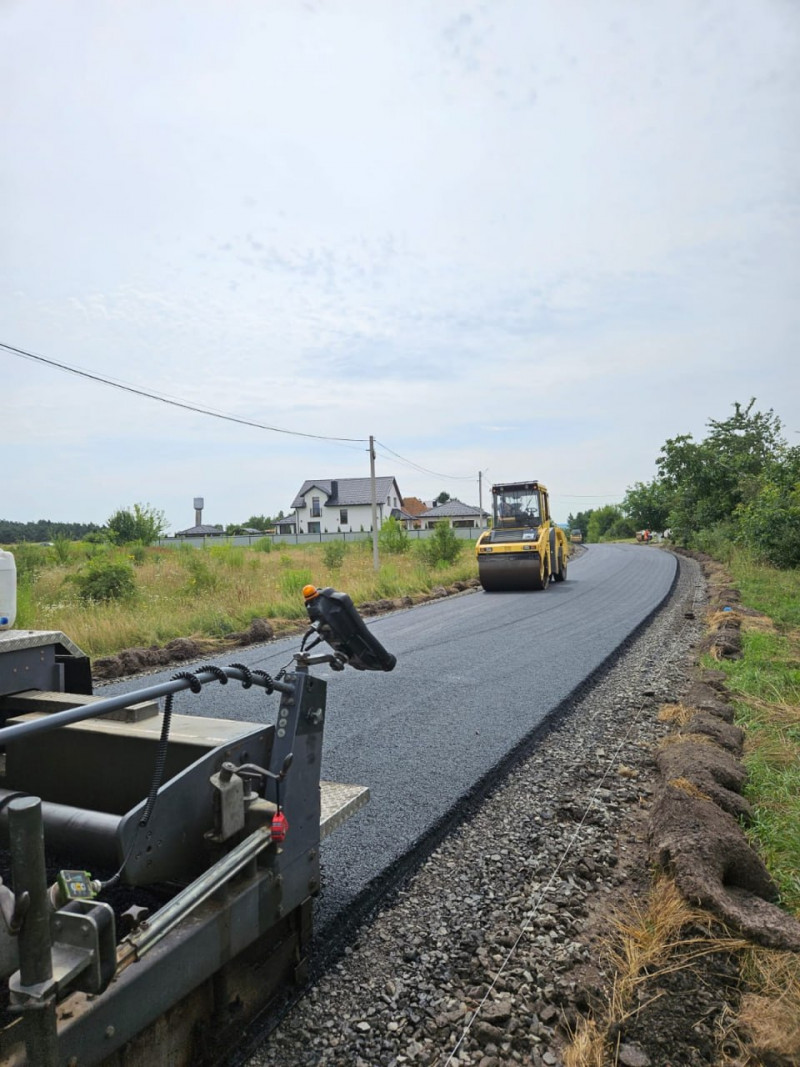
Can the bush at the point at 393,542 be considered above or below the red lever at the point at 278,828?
above

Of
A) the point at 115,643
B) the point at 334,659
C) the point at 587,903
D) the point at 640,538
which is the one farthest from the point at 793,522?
the point at 640,538

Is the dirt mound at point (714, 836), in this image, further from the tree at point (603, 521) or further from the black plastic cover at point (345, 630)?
the tree at point (603, 521)

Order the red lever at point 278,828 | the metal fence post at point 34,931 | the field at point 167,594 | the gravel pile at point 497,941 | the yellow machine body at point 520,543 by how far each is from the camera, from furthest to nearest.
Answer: the yellow machine body at point 520,543 < the field at point 167,594 < the gravel pile at point 497,941 < the red lever at point 278,828 < the metal fence post at point 34,931

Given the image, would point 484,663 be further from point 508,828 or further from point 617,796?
point 508,828

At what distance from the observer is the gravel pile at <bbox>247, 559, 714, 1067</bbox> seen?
88.0 inches

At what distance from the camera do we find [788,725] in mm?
5207

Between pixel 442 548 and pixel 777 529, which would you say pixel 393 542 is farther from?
pixel 777 529

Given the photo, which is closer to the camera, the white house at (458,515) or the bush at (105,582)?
the bush at (105,582)

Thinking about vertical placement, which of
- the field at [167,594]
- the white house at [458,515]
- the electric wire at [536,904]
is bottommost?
the electric wire at [536,904]

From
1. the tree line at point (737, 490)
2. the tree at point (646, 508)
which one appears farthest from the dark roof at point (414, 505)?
the tree line at point (737, 490)

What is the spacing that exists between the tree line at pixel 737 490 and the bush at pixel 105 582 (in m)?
13.7

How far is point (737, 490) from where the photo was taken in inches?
1153

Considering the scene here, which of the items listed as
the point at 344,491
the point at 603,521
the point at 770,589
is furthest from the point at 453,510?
the point at 770,589

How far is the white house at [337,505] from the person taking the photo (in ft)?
187
